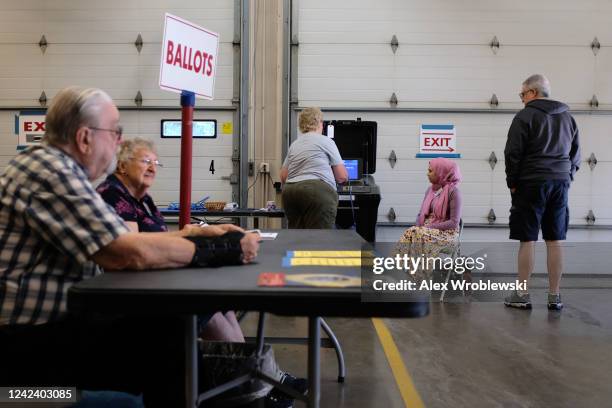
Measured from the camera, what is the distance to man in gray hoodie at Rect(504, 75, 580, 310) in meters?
4.45

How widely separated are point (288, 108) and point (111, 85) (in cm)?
210

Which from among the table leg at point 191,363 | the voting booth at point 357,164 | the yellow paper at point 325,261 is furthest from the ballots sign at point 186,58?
the voting booth at point 357,164

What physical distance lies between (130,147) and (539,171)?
10.6ft

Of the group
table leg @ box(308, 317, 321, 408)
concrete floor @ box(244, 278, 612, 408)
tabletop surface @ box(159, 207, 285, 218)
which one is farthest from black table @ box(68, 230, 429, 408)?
tabletop surface @ box(159, 207, 285, 218)

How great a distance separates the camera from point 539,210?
14.6ft

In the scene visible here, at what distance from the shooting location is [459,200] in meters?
4.88

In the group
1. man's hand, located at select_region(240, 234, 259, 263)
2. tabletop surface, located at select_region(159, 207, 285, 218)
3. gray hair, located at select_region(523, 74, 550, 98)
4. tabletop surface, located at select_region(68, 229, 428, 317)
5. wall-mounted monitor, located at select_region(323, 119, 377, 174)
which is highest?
gray hair, located at select_region(523, 74, 550, 98)

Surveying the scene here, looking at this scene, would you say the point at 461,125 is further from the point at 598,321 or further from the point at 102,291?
the point at 102,291

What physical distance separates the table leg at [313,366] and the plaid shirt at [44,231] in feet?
1.94

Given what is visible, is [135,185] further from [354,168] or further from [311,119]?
[354,168]

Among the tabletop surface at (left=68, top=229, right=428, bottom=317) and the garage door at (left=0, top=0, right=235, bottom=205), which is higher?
the garage door at (left=0, top=0, right=235, bottom=205)

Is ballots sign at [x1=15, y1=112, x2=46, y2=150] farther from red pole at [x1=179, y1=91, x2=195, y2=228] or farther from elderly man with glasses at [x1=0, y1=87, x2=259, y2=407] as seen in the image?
elderly man with glasses at [x1=0, y1=87, x2=259, y2=407]

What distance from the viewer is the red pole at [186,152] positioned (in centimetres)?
236

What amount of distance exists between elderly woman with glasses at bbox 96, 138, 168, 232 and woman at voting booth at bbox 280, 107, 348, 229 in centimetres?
169
